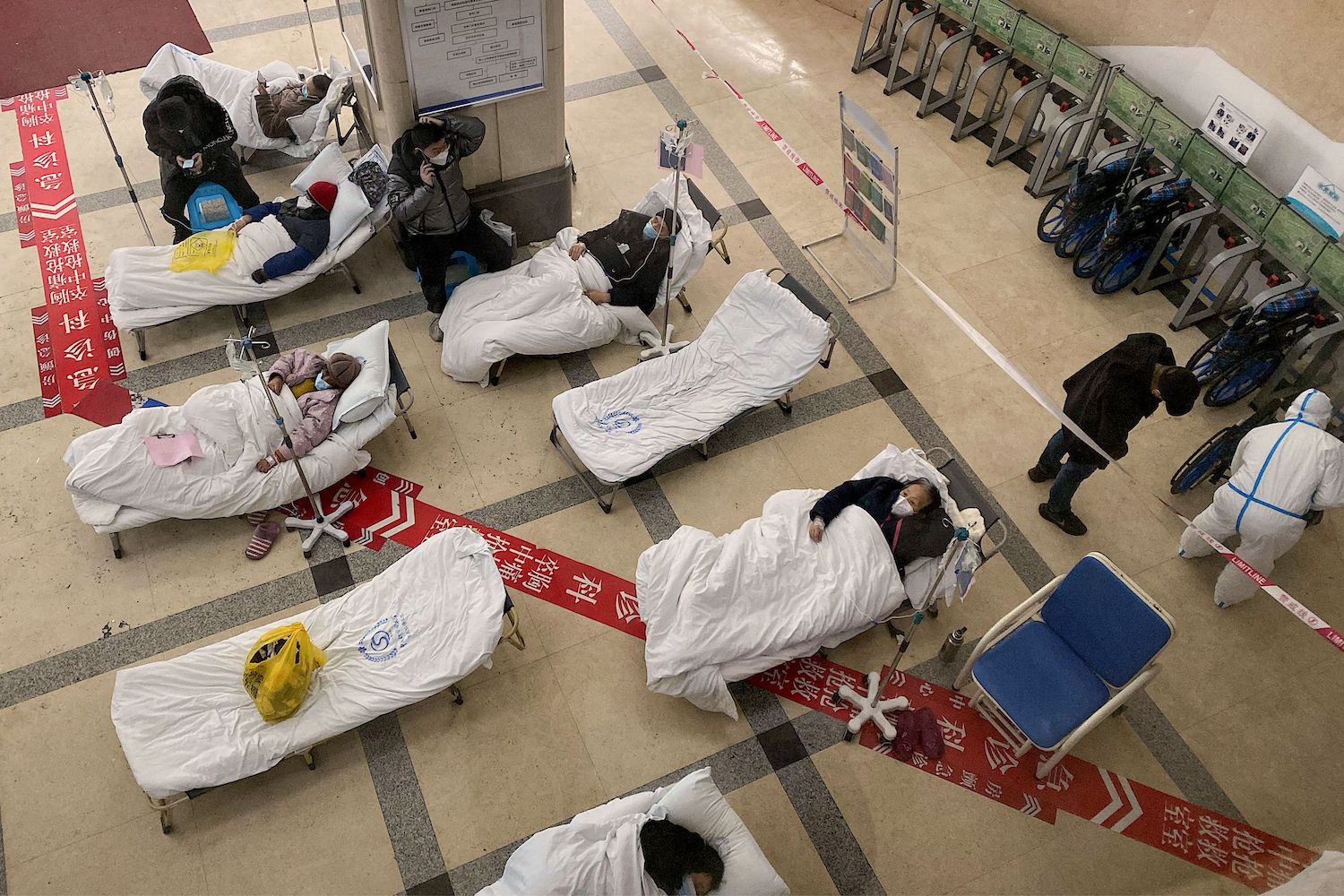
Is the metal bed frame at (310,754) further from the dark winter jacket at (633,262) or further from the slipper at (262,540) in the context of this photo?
the dark winter jacket at (633,262)

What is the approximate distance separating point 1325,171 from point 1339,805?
364cm

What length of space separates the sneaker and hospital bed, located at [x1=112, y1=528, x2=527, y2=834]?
3.08m

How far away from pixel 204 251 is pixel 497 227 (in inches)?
70.4

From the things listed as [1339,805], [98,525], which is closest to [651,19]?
[98,525]

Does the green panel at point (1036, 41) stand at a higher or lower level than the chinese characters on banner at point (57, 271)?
higher

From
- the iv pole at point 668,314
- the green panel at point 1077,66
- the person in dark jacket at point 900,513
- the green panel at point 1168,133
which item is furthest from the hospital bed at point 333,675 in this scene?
the green panel at point 1077,66

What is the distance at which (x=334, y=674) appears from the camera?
4.64 meters

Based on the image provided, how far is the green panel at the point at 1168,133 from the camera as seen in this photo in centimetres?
636

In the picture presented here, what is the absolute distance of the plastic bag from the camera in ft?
20.9

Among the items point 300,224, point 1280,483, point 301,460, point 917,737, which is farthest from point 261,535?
point 1280,483

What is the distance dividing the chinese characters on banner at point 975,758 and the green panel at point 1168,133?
3947mm

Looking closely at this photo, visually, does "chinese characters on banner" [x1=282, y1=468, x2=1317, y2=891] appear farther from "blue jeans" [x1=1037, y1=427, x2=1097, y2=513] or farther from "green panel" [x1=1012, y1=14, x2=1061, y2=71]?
"green panel" [x1=1012, y1=14, x2=1061, y2=71]

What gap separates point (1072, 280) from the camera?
22.9 ft

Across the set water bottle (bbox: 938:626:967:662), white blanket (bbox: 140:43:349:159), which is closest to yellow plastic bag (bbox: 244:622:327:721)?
water bottle (bbox: 938:626:967:662)
